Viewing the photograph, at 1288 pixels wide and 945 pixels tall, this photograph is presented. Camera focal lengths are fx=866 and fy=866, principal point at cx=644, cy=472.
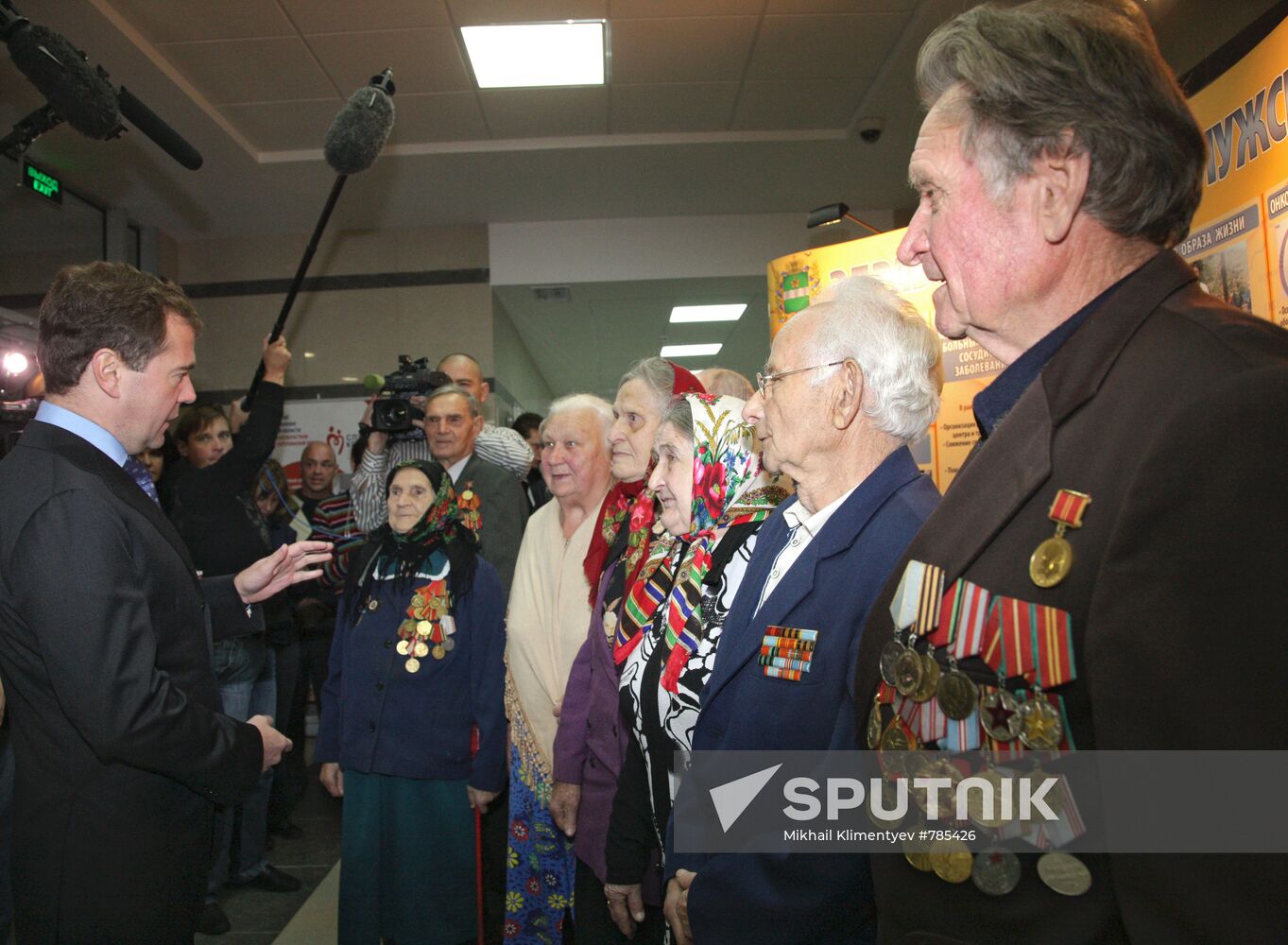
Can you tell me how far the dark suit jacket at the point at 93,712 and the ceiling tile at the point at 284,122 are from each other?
385cm

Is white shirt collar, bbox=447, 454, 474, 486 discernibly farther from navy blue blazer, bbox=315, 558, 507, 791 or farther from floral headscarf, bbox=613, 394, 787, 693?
floral headscarf, bbox=613, 394, 787, 693

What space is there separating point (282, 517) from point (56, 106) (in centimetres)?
193

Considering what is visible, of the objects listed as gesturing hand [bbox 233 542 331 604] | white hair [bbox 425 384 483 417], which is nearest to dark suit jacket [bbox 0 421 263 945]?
gesturing hand [bbox 233 542 331 604]

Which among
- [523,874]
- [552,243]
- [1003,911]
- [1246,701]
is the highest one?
[552,243]

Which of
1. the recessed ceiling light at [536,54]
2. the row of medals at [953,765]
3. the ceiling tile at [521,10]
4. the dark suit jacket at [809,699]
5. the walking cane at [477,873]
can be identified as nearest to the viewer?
the row of medals at [953,765]

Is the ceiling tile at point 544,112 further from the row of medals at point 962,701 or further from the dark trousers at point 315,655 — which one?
the row of medals at point 962,701

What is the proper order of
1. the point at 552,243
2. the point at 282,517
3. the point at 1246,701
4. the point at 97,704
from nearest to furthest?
the point at 1246,701 < the point at 97,704 < the point at 282,517 < the point at 552,243

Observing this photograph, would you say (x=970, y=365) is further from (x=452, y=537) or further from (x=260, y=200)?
(x=260, y=200)

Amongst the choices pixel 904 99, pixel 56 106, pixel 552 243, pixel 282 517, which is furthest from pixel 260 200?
pixel 904 99

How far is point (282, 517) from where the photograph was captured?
404cm

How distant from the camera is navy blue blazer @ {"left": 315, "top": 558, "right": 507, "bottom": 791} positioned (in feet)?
8.28

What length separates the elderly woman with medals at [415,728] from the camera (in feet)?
8.21

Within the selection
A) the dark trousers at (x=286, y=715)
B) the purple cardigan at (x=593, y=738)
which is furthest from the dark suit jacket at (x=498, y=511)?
the dark trousers at (x=286, y=715)

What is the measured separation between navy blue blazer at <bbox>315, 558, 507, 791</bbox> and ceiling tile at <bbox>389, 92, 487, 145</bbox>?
3.16m
